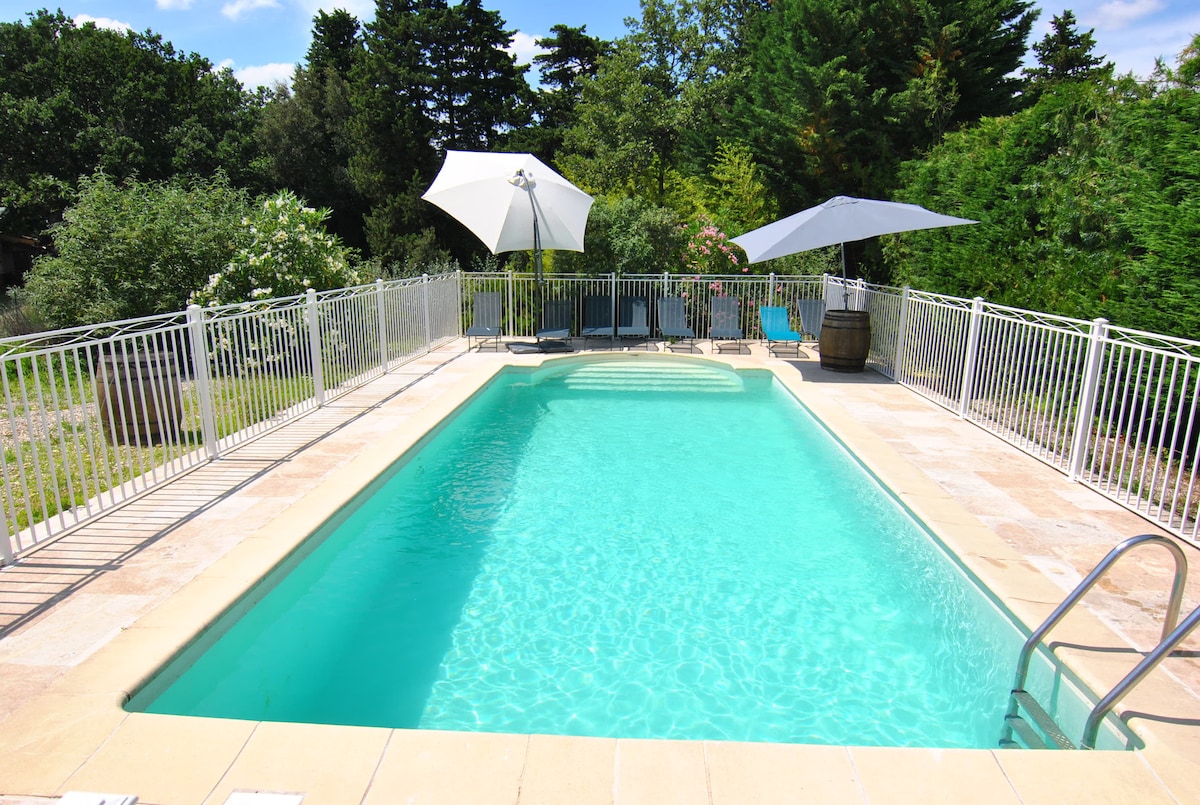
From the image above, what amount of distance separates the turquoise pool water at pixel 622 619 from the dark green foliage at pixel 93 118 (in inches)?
1132

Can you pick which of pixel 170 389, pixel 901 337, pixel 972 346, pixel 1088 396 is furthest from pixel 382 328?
pixel 1088 396

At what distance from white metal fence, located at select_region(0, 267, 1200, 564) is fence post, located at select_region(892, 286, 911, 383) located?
1.3 inches

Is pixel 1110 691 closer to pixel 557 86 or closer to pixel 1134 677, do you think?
pixel 1134 677

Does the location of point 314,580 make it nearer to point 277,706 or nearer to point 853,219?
point 277,706

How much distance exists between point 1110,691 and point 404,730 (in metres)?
2.70

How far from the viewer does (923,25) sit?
1622cm

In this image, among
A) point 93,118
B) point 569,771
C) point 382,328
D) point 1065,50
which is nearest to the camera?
point 569,771

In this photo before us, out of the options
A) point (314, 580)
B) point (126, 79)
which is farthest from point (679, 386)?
point (126, 79)

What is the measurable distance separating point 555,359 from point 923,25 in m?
12.4

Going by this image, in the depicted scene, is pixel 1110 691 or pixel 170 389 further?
pixel 170 389

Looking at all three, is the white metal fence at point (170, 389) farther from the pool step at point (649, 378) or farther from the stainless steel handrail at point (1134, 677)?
the stainless steel handrail at point (1134, 677)

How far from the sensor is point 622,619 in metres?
4.09

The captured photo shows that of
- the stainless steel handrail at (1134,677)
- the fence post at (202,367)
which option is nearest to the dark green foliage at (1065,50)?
the stainless steel handrail at (1134,677)

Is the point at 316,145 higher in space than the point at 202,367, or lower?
higher
